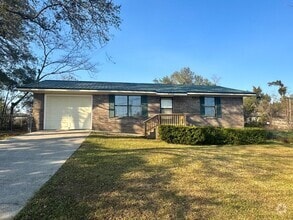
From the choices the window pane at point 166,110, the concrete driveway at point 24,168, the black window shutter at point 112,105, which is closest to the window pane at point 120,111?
the black window shutter at point 112,105

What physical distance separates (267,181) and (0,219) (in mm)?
5444

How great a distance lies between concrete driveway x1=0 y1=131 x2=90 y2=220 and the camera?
4.91m

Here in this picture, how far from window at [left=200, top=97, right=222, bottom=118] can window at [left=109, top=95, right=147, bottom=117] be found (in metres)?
4.05

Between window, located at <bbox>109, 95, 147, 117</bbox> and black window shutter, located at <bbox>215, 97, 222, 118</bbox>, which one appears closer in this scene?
window, located at <bbox>109, 95, 147, 117</bbox>

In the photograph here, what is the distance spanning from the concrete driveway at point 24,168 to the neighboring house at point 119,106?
22.4 feet

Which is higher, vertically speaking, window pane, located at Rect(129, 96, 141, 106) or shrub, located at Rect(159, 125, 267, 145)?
window pane, located at Rect(129, 96, 141, 106)

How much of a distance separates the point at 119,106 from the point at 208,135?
265 inches

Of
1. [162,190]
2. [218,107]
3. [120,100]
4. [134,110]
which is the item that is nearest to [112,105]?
[120,100]

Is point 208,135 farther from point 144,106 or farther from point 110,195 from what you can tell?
point 110,195

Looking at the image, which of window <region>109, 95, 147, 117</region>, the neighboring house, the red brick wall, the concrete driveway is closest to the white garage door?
the neighboring house

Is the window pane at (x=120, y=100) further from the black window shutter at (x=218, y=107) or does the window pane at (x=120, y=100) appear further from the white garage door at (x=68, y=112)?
the black window shutter at (x=218, y=107)

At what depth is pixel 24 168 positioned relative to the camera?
23.6 ft

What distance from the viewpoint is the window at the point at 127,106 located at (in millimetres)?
18672

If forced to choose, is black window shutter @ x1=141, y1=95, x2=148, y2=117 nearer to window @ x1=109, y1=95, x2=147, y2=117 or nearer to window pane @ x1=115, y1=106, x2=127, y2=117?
window @ x1=109, y1=95, x2=147, y2=117
